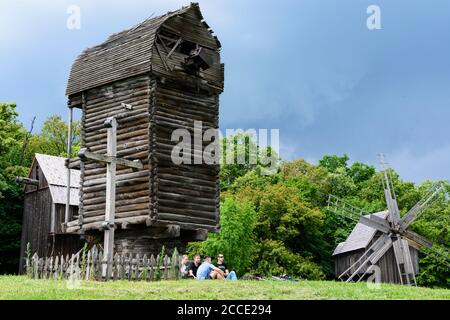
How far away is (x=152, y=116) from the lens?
2361 cm

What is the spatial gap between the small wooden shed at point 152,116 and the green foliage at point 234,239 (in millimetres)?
13675

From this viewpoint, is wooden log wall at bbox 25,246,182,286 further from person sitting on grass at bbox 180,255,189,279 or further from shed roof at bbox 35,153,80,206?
shed roof at bbox 35,153,80,206

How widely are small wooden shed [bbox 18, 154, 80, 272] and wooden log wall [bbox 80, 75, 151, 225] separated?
8649mm

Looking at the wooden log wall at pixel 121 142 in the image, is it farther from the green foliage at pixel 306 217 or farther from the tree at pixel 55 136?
the tree at pixel 55 136

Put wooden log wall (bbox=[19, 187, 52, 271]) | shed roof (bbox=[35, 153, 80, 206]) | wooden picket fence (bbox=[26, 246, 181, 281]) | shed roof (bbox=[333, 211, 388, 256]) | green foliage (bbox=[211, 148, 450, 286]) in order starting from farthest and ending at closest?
shed roof (bbox=[333, 211, 388, 256]) → green foliage (bbox=[211, 148, 450, 286]) → wooden log wall (bbox=[19, 187, 52, 271]) → shed roof (bbox=[35, 153, 80, 206]) → wooden picket fence (bbox=[26, 246, 181, 281])

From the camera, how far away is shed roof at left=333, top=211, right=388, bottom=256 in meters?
44.3

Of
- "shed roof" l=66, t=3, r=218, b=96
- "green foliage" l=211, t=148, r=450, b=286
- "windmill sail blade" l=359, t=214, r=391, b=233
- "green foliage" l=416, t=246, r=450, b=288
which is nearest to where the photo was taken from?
"shed roof" l=66, t=3, r=218, b=96

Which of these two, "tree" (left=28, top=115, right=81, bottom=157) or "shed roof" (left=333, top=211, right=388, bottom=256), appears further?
"tree" (left=28, top=115, right=81, bottom=157)

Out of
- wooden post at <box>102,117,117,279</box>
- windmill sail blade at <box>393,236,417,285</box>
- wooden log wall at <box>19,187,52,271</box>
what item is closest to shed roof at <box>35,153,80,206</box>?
wooden log wall at <box>19,187,52,271</box>

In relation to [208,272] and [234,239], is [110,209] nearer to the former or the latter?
[208,272]

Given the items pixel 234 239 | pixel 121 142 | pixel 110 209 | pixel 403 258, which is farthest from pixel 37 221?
pixel 403 258
